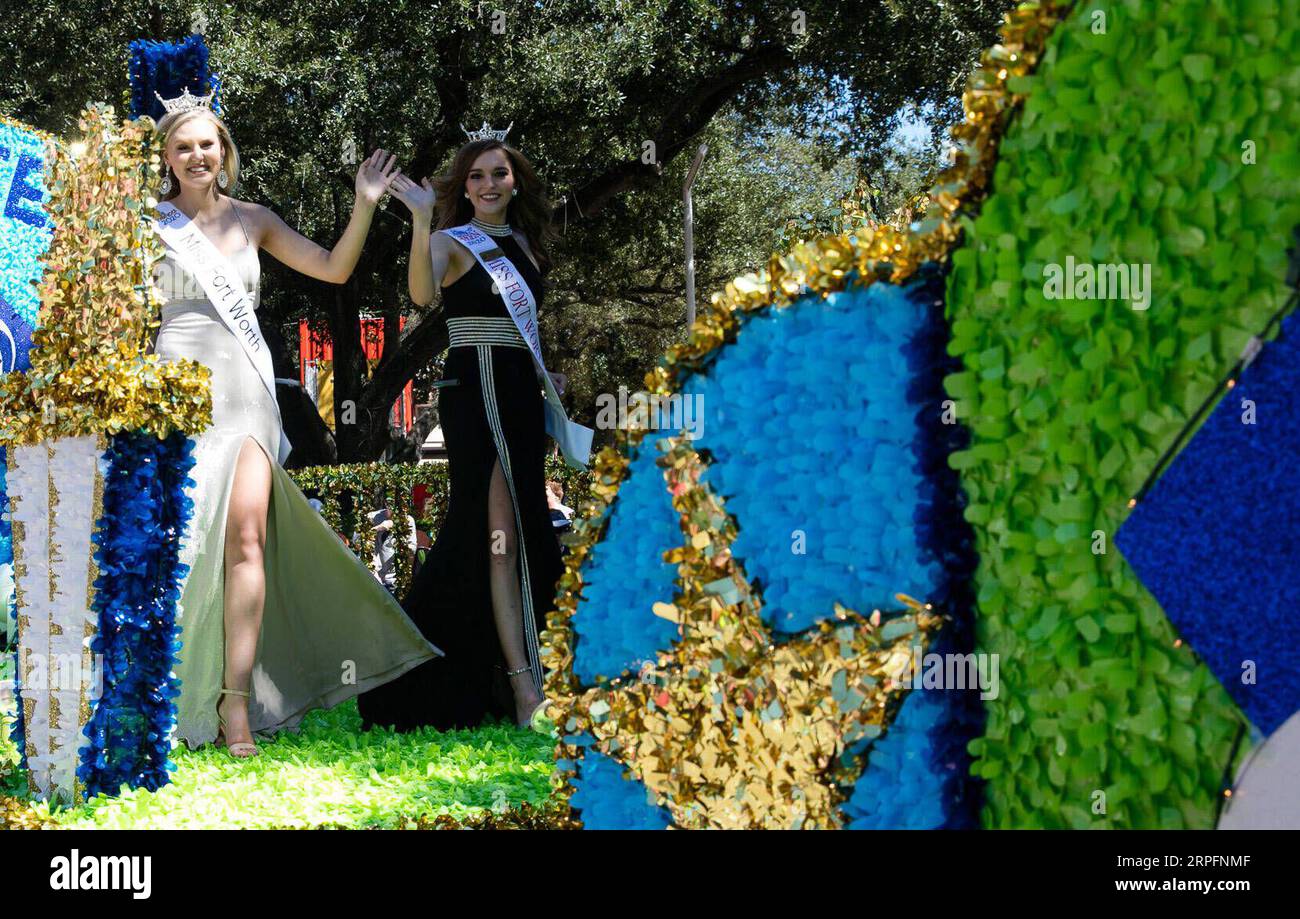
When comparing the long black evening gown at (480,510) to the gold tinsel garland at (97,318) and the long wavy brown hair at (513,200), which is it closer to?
the long wavy brown hair at (513,200)

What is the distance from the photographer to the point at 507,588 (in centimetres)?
469

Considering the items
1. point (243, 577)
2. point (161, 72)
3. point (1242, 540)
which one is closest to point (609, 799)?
point (1242, 540)

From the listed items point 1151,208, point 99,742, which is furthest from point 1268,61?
point 99,742

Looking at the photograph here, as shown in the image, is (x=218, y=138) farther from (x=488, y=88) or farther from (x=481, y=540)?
(x=488, y=88)

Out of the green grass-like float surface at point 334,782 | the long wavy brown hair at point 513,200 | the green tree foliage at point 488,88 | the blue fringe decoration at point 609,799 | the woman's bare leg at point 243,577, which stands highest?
the green tree foliage at point 488,88

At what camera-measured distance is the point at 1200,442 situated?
6.10 feet

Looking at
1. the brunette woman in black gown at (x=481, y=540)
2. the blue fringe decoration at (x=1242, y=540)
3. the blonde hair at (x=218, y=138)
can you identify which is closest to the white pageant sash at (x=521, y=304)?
the brunette woman in black gown at (x=481, y=540)

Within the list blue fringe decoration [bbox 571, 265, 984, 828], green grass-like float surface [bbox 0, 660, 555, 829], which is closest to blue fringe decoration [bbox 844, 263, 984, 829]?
blue fringe decoration [bbox 571, 265, 984, 828]

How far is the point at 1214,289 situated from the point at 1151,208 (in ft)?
0.45

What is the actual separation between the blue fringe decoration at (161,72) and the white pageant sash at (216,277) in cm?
32

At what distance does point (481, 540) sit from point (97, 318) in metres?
1.65

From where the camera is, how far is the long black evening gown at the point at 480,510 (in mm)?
4707
